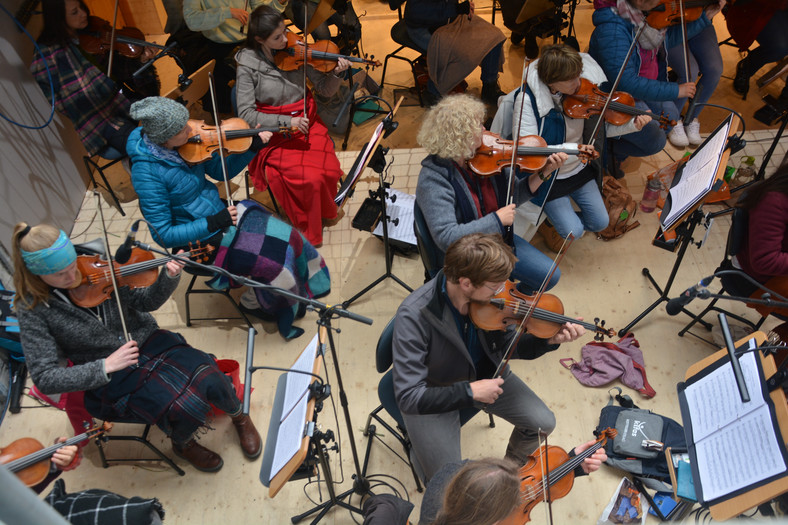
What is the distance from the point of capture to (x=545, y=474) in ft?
7.00

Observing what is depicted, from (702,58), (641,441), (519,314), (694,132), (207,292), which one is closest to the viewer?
(519,314)

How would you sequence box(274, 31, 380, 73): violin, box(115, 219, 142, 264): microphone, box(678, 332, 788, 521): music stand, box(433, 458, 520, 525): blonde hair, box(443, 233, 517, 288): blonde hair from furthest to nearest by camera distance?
box(274, 31, 380, 73): violin < box(443, 233, 517, 288): blonde hair < box(115, 219, 142, 264): microphone < box(678, 332, 788, 521): music stand < box(433, 458, 520, 525): blonde hair

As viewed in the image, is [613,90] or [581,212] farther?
[581,212]

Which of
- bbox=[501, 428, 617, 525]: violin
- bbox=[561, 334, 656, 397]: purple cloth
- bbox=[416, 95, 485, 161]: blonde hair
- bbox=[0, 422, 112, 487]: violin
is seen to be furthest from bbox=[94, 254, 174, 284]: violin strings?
bbox=[561, 334, 656, 397]: purple cloth

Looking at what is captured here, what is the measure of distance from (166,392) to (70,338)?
0.48 m

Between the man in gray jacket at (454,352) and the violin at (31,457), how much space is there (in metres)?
Result: 1.19

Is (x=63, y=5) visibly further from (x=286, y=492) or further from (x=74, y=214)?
(x=286, y=492)

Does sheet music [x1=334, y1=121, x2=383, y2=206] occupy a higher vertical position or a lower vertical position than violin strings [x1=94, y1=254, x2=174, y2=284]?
higher

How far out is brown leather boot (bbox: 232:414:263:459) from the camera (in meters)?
3.02

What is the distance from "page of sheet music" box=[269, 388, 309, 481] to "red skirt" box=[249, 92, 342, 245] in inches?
82.9

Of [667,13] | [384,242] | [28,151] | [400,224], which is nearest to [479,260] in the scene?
[384,242]

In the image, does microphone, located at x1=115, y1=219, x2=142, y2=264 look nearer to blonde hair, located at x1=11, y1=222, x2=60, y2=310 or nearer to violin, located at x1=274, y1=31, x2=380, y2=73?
blonde hair, located at x1=11, y1=222, x2=60, y2=310

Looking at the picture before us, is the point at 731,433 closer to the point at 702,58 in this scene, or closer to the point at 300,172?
the point at 300,172

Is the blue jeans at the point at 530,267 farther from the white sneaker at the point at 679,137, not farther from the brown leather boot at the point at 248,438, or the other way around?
the white sneaker at the point at 679,137
